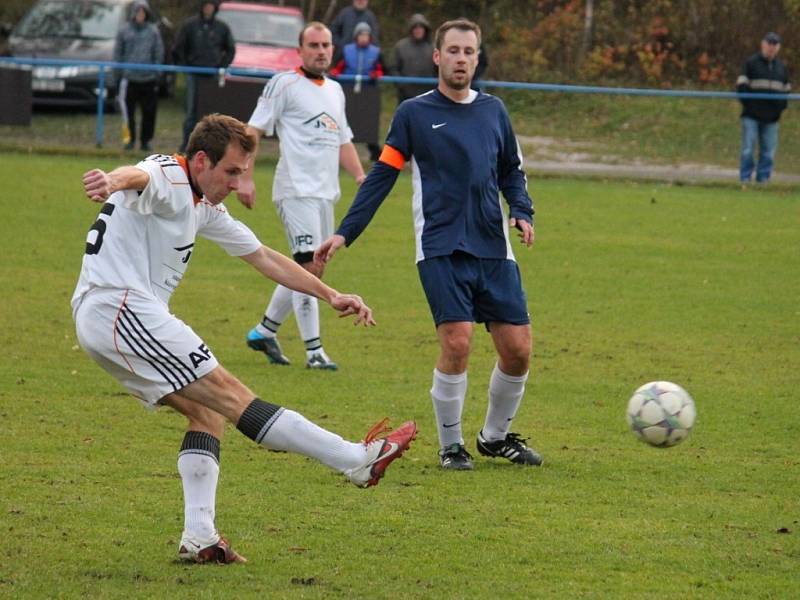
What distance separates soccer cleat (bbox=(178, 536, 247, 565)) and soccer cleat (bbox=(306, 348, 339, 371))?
4628mm

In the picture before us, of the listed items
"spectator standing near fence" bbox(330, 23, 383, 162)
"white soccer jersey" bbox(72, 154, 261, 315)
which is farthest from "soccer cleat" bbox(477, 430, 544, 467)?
"spectator standing near fence" bbox(330, 23, 383, 162)

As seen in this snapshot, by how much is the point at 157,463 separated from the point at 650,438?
252 centimetres

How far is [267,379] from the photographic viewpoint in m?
9.98

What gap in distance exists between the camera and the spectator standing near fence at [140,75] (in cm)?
2180

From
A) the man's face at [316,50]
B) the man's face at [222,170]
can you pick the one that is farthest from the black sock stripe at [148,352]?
the man's face at [316,50]

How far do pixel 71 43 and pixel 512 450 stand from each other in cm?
1942

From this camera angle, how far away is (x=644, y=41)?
30203 millimetres

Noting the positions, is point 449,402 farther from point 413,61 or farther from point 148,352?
point 413,61

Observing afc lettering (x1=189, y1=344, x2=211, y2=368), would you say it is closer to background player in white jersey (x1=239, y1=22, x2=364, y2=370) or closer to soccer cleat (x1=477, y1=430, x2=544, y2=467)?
soccer cleat (x1=477, y1=430, x2=544, y2=467)

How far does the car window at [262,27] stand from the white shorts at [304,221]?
15.6m

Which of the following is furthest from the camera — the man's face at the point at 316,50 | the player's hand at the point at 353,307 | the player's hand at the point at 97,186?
the man's face at the point at 316,50

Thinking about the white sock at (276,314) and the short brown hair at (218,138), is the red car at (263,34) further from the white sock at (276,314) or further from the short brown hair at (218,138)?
the short brown hair at (218,138)

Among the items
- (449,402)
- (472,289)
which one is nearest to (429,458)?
(449,402)

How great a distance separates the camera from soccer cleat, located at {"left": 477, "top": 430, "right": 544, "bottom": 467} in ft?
25.4
